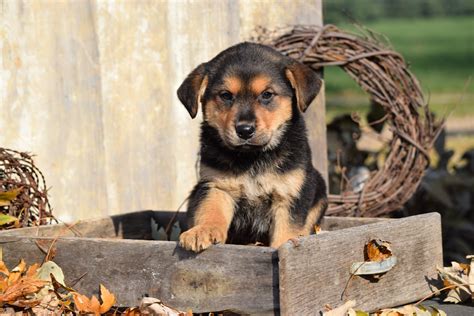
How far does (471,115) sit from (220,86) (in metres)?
14.9

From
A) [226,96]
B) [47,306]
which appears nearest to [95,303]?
[47,306]

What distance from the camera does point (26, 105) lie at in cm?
553

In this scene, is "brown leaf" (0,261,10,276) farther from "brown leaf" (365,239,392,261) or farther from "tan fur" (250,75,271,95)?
"brown leaf" (365,239,392,261)

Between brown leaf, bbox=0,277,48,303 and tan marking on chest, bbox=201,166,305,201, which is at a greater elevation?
tan marking on chest, bbox=201,166,305,201

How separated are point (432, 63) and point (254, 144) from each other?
90.0 feet

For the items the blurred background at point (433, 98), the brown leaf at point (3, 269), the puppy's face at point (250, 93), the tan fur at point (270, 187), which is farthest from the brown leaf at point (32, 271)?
the blurred background at point (433, 98)

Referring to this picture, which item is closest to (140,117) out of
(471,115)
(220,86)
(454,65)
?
(220,86)

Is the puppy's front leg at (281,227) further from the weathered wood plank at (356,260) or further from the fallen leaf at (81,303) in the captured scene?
the fallen leaf at (81,303)

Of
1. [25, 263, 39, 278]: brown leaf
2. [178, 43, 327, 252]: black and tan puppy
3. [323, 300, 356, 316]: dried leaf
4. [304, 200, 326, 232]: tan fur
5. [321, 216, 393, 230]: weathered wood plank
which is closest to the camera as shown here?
[323, 300, 356, 316]: dried leaf

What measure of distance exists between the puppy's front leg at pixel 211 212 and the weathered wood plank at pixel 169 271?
14 cm

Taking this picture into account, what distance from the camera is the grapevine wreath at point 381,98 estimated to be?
21.7ft

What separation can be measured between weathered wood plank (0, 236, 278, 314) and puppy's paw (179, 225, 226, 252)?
4 centimetres

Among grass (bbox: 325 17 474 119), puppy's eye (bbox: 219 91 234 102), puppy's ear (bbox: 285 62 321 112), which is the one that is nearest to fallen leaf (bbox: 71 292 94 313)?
puppy's eye (bbox: 219 91 234 102)

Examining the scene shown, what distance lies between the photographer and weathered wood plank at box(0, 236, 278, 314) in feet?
13.5
